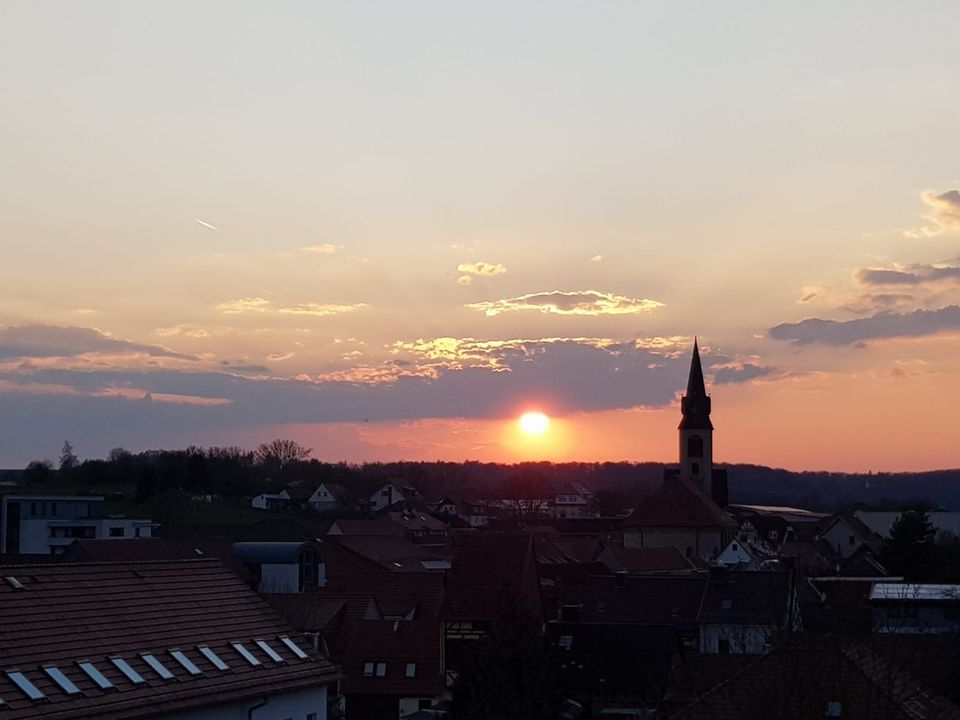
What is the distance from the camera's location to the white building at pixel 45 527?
83938 mm

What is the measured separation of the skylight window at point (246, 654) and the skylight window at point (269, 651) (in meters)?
0.46

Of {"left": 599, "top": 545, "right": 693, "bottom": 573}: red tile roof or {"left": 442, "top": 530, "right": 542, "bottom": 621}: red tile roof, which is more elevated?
{"left": 442, "top": 530, "right": 542, "bottom": 621}: red tile roof

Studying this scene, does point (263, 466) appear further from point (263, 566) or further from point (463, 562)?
point (463, 562)

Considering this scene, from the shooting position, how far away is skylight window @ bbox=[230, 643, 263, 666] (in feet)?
82.8

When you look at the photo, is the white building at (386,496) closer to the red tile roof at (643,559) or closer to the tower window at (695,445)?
the tower window at (695,445)

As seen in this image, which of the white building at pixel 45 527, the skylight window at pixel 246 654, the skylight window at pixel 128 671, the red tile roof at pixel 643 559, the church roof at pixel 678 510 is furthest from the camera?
the church roof at pixel 678 510

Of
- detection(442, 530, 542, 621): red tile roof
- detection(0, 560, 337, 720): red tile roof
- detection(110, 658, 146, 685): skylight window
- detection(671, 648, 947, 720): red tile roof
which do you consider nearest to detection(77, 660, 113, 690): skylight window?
detection(0, 560, 337, 720): red tile roof

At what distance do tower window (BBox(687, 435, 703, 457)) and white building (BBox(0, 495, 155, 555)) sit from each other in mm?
44392

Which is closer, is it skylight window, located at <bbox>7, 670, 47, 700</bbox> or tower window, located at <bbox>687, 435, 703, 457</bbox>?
skylight window, located at <bbox>7, 670, 47, 700</bbox>

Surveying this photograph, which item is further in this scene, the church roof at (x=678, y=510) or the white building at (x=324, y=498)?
the white building at (x=324, y=498)

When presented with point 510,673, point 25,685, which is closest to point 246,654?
point 510,673

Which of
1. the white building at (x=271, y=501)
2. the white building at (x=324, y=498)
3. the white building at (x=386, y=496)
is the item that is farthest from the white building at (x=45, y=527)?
the white building at (x=386, y=496)

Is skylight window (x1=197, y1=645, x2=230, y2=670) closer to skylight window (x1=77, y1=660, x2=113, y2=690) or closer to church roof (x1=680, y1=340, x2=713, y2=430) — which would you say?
skylight window (x1=77, y1=660, x2=113, y2=690)

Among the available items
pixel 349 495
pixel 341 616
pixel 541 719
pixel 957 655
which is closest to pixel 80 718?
pixel 541 719
